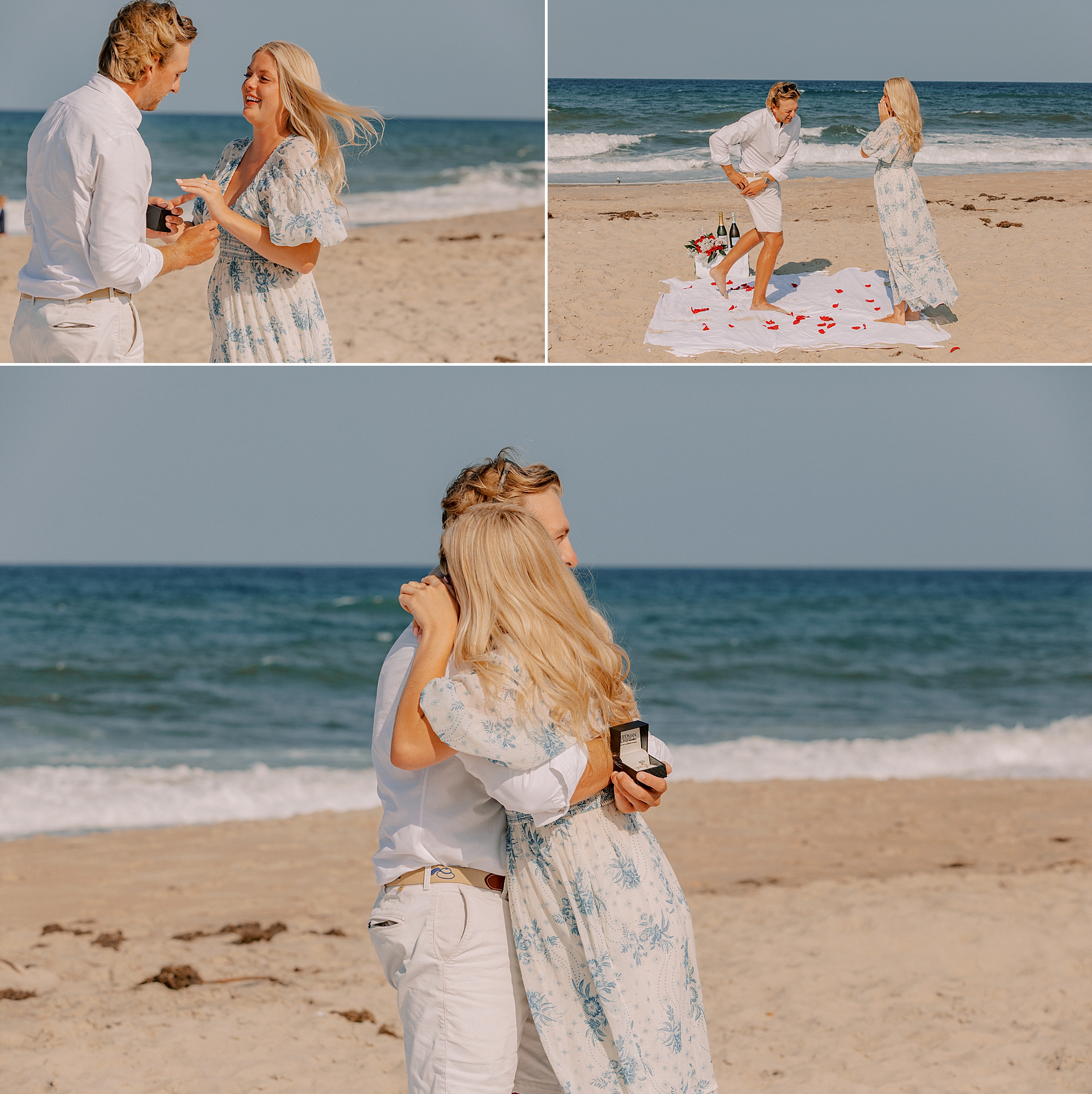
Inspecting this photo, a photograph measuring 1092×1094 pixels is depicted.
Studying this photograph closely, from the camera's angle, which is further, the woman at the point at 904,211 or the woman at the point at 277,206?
the woman at the point at 904,211

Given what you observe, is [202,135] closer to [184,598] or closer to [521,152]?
[521,152]

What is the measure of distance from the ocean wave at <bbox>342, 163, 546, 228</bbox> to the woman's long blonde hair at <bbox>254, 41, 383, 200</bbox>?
15.3 m

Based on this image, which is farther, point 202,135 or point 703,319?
point 202,135

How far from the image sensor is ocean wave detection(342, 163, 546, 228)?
19438 mm

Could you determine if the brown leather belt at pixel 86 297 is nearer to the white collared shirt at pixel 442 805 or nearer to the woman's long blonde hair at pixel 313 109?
the woman's long blonde hair at pixel 313 109

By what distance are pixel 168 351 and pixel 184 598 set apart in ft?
43.6

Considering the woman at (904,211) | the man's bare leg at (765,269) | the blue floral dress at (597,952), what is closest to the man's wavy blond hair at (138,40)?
the blue floral dress at (597,952)

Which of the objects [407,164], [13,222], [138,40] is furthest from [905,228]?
[407,164]

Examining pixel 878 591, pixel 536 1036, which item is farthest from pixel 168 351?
pixel 878 591

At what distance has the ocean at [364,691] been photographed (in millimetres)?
8570

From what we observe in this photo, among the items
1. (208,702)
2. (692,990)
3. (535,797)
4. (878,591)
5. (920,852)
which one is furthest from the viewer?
(878,591)

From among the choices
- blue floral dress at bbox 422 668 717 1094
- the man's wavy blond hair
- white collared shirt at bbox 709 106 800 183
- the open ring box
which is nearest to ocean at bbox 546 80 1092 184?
white collared shirt at bbox 709 106 800 183

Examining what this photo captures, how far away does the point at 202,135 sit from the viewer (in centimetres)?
2397

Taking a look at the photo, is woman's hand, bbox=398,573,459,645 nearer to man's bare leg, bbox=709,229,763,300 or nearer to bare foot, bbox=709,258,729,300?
man's bare leg, bbox=709,229,763,300
